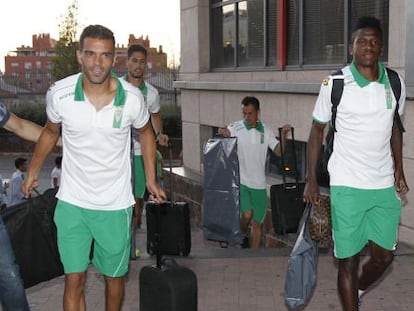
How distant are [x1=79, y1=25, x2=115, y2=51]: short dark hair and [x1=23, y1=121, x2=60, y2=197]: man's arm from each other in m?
0.56

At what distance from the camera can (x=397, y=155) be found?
16.7 feet

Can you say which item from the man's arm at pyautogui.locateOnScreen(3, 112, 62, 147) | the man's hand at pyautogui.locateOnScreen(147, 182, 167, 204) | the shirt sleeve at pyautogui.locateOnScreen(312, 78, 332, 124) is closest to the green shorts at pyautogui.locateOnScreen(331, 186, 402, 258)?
the shirt sleeve at pyautogui.locateOnScreen(312, 78, 332, 124)

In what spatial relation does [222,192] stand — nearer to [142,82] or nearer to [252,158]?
[252,158]

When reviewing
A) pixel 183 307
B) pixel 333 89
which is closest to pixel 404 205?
pixel 333 89

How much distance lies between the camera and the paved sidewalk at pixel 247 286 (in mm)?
5707

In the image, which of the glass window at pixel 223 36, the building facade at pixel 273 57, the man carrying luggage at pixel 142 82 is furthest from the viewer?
the glass window at pixel 223 36

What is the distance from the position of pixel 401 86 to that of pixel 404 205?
315 centimetres

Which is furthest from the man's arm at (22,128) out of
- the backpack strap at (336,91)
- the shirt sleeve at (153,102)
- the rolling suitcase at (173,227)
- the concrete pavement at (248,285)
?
the shirt sleeve at (153,102)

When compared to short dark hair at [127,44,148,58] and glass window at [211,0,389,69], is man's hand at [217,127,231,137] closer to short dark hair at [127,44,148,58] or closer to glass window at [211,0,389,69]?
short dark hair at [127,44,148,58]

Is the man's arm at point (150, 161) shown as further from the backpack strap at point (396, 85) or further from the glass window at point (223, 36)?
the glass window at point (223, 36)

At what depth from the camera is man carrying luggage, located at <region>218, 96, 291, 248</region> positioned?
27.8 ft

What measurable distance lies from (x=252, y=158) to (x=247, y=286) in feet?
8.65

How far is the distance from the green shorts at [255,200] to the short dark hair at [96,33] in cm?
463

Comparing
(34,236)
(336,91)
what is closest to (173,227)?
(34,236)
